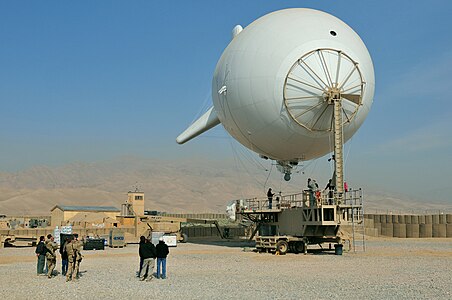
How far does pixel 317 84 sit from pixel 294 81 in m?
1.03

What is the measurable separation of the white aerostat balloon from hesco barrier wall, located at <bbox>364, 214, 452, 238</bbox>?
2037 cm

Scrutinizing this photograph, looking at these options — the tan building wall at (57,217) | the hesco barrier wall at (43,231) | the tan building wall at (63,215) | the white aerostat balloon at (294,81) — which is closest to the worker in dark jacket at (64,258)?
the white aerostat balloon at (294,81)

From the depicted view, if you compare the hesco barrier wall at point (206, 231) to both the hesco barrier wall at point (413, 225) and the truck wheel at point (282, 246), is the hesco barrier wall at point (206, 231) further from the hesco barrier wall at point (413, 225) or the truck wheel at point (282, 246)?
the truck wheel at point (282, 246)

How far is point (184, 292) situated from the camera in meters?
12.6

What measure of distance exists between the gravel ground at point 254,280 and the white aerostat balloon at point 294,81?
6.43 m

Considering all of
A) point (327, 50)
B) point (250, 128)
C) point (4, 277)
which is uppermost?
point (327, 50)

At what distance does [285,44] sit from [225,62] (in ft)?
12.9

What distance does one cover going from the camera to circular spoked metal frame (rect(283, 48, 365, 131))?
77.4 feet

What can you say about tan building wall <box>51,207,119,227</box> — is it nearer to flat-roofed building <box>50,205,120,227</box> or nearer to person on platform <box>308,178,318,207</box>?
flat-roofed building <box>50,205,120,227</box>

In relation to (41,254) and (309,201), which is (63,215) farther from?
(41,254)

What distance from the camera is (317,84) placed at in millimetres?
23625

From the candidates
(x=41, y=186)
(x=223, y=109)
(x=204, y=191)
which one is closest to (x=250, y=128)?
(x=223, y=109)

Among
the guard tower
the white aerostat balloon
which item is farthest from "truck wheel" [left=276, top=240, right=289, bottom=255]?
the guard tower

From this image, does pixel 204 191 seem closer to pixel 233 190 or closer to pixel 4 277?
pixel 233 190
